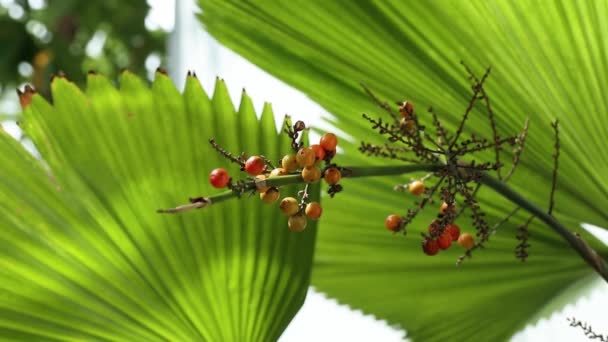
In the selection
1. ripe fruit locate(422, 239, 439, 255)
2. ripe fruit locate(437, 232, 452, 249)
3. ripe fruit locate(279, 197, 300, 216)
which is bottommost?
ripe fruit locate(422, 239, 439, 255)

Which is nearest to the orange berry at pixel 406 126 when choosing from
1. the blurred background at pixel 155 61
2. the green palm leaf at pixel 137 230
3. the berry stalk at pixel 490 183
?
the berry stalk at pixel 490 183

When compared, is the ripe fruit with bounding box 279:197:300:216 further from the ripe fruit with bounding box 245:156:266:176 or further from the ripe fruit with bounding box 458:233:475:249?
the ripe fruit with bounding box 458:233:475:249

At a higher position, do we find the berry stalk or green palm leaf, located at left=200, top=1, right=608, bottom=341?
green palm leaf, located at left=200, top=1, right=608, bottom=341

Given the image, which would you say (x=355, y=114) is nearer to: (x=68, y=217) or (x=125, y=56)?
(x=68, y=217)

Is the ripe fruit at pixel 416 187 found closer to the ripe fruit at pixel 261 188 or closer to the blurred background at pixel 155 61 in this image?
the ripe fruit at pixel 261 188

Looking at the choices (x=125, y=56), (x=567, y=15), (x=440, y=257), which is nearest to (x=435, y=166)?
(x=567, y=15)

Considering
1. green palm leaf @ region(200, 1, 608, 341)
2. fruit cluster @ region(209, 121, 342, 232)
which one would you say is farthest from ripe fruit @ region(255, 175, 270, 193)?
green palm leaf @ region(200, 1, 608, 341)

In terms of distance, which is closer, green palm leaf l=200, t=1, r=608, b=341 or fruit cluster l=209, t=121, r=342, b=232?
fruit cluster l=209, t=121, r=342, b=232
